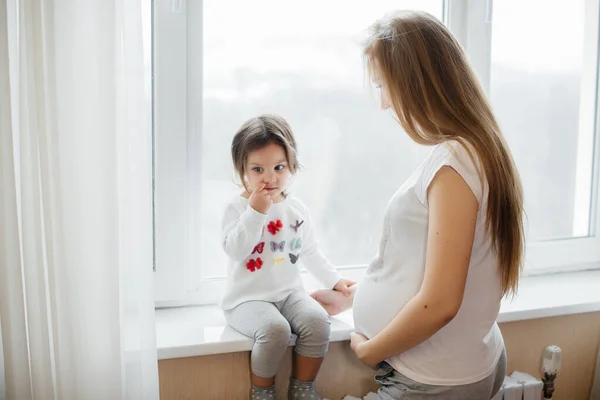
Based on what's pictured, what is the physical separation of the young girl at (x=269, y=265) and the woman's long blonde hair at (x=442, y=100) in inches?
14.0

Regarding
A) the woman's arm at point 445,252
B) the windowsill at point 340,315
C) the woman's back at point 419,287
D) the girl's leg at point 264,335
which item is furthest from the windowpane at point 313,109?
the woman's arm at point 445,252

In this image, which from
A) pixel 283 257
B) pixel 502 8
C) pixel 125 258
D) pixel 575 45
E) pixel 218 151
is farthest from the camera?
pixel 575 45

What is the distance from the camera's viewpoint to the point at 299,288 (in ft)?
4.96

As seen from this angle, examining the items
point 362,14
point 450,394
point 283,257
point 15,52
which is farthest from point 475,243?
point 15,52

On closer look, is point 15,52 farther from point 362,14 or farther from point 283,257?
point 362,14

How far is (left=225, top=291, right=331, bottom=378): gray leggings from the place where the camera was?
4.42ft

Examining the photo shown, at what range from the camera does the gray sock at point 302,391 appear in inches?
55.4

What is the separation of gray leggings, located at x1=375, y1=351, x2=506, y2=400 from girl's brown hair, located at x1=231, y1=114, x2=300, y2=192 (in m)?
0.51

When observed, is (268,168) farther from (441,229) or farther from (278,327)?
(441,229)

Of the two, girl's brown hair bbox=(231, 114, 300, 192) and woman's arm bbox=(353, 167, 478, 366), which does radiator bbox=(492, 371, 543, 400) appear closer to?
woman's arm bbox=(353, 167, 478, 366)

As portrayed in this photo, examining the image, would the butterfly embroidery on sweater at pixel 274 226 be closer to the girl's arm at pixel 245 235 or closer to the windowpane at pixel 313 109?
the girl's arm at pixel 245 235

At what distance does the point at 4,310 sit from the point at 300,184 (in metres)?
0.80

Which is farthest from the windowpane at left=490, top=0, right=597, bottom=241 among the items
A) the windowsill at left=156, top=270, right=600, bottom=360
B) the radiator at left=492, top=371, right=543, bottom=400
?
the radiator at left=492, top=371, right=543, bottom=400

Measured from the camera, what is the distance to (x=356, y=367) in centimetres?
153
